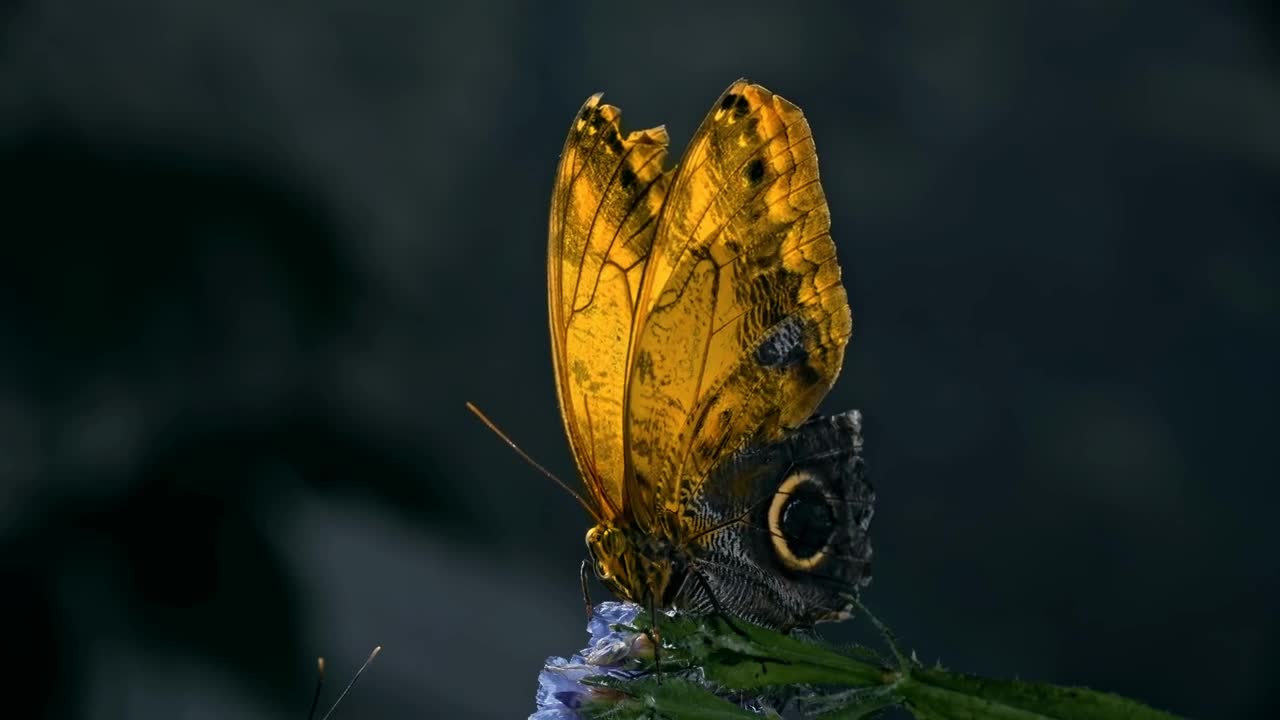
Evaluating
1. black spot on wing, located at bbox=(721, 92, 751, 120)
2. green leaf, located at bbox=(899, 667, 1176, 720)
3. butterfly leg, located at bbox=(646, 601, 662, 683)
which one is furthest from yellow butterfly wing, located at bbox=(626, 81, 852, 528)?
green leaf, located at bbox=(899, 667, 1176, 720)

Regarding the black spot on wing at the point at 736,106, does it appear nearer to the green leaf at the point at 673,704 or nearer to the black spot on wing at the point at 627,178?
the black spot on wing at the point at 627,178

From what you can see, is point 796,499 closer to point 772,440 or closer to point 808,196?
point 772,440

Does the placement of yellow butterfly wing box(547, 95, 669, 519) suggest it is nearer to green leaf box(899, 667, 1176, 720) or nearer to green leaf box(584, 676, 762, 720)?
green leaf box(584, 676, 762, 720)

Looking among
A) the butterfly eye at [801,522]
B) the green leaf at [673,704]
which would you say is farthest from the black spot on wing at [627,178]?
the green leaf at [673,704]

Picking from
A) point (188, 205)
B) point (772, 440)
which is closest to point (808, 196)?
point (772, 440)

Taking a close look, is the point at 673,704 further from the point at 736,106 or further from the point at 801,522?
the point at 736,106

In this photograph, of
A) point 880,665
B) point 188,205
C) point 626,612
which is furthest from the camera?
point 188,205

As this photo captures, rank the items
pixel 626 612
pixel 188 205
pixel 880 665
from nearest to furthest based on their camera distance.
Result: pixel 880 665
pixel 626 612
pixel 188 205
